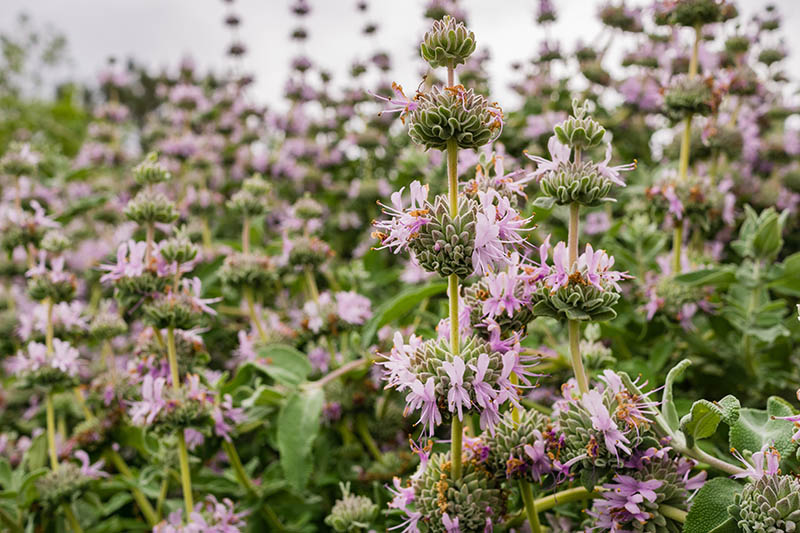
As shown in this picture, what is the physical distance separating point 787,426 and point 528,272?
1.60 ft

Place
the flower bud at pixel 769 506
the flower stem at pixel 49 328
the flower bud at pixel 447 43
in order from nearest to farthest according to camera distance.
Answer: the flower bud at pixel 769 506, the flower bud at pixel 447 43, the flower stem at pixel 49 328

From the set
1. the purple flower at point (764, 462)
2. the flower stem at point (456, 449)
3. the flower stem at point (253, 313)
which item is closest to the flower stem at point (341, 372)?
the flower stem at point (253, 313)

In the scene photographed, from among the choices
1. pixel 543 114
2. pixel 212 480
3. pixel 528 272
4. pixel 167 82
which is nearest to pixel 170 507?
pixel 212 480

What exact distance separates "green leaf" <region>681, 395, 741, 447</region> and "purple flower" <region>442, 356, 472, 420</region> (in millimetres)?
348

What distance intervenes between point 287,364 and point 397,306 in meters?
0.37

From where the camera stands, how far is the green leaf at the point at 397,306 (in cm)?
173

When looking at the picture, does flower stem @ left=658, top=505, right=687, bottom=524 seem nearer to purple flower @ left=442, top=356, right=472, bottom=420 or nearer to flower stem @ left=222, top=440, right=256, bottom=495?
purple flower @ left=442, top=356, right=472, bottom=420

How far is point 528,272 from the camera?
1.13 metres

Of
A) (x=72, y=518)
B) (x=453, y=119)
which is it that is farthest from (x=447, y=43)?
(x=72, y=518)

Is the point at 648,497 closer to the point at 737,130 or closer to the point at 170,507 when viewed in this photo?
the point at 170,507

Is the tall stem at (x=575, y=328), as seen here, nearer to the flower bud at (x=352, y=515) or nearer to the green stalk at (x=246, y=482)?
the flower bud at (x=352, y=515)

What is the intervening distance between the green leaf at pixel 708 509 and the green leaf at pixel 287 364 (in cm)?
110

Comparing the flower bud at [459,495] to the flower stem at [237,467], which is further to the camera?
the flower stem at [237,467]

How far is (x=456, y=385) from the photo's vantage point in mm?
1015
